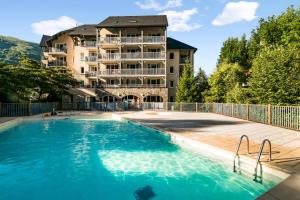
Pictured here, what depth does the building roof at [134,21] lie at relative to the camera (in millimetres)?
43281

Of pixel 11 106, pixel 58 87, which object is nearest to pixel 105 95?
pixel 58 87

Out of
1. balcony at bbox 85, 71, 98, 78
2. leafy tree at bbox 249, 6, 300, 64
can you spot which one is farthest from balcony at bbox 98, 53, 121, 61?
leafy tree at bbox 249, 6, 300, 64

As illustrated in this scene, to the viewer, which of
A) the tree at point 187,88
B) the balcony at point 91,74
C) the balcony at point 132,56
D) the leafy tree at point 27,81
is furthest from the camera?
the balcony at point 91,74

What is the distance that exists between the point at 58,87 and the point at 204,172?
31771 mm

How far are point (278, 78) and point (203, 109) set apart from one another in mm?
13039

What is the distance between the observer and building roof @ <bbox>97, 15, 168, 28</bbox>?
142 ft

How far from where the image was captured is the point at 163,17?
45656 millimetres

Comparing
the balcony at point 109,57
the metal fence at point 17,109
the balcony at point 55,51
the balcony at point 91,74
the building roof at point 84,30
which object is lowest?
the metal fence at point 17,109

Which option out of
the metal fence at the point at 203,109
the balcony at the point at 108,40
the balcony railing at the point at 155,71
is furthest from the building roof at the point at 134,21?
the metal fence at the point at 203,109

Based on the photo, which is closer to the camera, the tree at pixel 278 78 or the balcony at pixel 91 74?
the tree at pixel 278 78

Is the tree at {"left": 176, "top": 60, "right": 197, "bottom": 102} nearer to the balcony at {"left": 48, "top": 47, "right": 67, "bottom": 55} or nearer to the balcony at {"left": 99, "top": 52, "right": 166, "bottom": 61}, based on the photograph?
the balcony at {"left": 99, "top": 52, "right": 166, "bottom": 61}

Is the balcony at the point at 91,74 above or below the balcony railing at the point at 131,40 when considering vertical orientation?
below

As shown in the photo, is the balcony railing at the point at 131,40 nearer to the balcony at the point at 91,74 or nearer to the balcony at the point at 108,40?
the balcony at the point at 108,40

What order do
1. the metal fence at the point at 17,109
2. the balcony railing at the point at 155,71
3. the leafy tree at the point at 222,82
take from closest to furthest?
the metal fence at the point at 17,109
the leafy tree at the point at 222,82
the balcony railing at the point at 155,71
